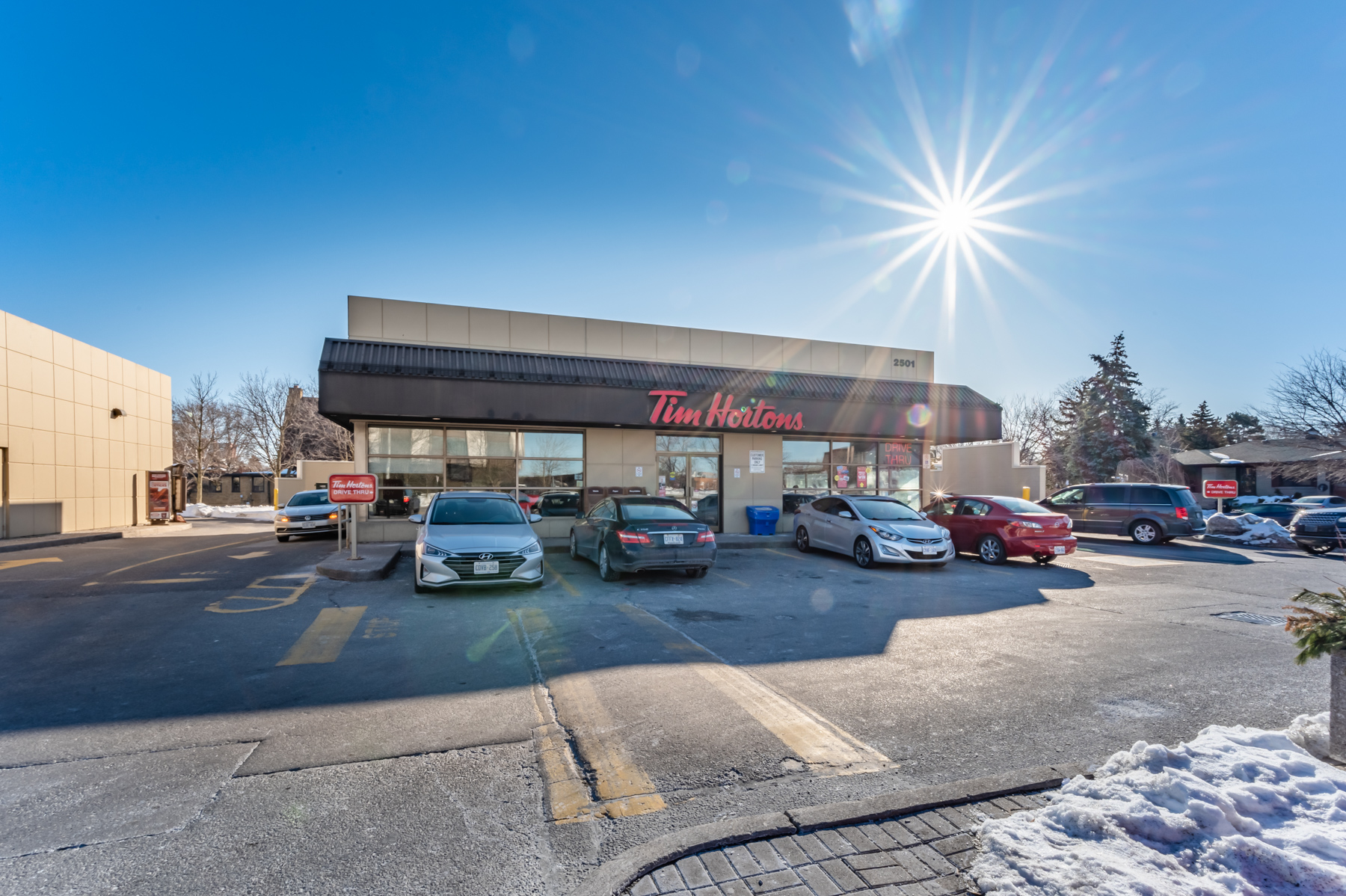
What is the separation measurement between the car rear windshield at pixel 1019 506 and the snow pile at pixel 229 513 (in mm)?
31488

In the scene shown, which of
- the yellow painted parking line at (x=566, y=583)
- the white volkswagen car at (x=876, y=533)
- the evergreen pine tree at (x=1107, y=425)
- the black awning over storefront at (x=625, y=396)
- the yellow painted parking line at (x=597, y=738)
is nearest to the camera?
the yellow painted parking line at (x=597, y=738)

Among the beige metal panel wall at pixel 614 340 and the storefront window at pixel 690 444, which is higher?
the beige metal panel wall at pixel 614 340

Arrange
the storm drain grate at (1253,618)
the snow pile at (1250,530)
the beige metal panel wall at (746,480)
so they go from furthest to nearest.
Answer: the beige metal panel wall at (746,480) → the snow pile at (1250,530) → the storm drain grate at (1253,618)

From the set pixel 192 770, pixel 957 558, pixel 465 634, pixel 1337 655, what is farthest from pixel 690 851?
pixel 957 558

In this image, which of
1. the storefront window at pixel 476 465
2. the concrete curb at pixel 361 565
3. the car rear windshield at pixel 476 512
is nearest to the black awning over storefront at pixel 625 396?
the storefront window at pixel 476 465

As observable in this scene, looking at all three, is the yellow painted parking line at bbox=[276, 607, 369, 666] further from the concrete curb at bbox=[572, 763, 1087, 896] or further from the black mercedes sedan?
the concrete curb at bbox=[572, 763, 1087, 896]

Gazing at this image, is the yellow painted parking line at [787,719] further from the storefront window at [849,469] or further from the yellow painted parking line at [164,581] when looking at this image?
the storefront window at [849,469]

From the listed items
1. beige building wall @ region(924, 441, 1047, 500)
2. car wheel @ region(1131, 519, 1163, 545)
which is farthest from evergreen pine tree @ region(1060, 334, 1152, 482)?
car wheel @ region(1131, 519, 1163, 545)

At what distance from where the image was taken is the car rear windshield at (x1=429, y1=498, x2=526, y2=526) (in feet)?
33.7

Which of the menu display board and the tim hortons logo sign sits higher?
the tim hortons logo sign

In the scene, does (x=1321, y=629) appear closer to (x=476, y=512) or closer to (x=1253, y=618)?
(x=1253, y=618)

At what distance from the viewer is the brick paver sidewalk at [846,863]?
8.49 feet

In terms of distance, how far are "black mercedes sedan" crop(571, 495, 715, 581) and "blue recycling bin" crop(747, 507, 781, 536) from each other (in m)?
6.75

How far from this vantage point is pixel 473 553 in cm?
901
